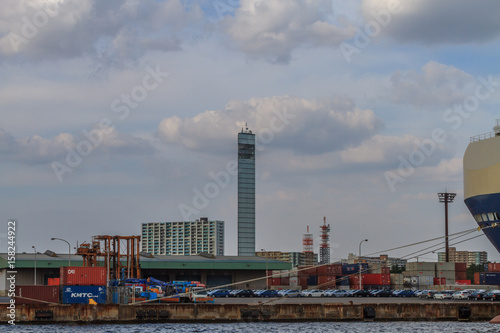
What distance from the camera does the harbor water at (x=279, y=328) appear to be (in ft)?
189

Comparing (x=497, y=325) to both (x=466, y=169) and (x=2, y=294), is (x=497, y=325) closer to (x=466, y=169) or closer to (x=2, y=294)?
(x=466, y=169)

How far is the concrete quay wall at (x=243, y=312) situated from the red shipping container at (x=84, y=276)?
3.70m

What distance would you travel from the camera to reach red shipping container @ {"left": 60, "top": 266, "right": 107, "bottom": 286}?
2638 inches

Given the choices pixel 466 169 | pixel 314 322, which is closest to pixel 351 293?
pixel 466 169

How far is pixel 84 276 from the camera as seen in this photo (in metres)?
67.4

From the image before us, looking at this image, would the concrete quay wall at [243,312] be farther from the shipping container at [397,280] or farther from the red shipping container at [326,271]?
the red shipping container at [326,271]

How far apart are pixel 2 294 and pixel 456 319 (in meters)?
88.8

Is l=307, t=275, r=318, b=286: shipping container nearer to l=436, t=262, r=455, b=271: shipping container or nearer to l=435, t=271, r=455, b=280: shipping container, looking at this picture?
l=435, t=271, r=455, b=280: shipping container

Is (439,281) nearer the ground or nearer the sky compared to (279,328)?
nearer the ground

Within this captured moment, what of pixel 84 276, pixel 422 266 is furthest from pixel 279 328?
pixel 422 266

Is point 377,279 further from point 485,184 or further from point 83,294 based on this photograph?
point 83,294

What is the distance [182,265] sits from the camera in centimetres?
14312

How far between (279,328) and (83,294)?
19.8m

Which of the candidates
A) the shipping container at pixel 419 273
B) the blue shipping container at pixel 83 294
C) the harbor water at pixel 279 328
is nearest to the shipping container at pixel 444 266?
the shipping container at pixel 419 273
